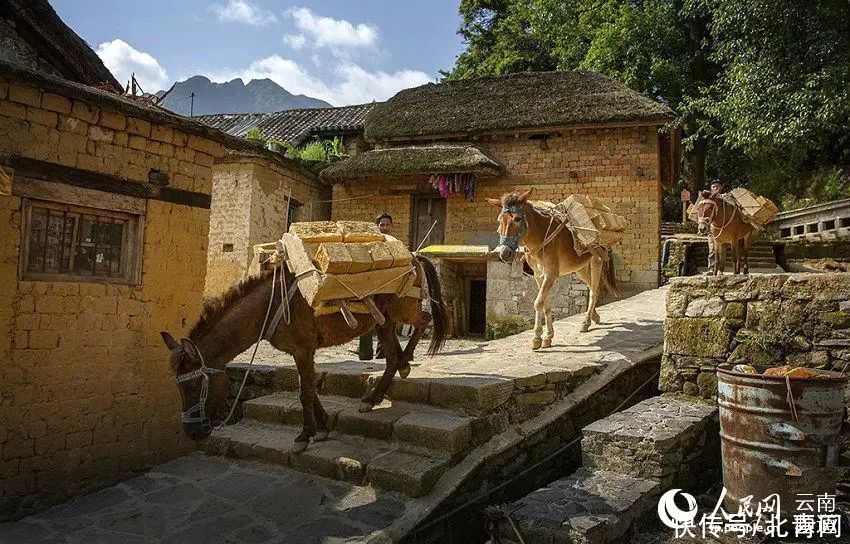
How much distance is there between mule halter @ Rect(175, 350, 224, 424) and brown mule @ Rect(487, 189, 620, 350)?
3594mm

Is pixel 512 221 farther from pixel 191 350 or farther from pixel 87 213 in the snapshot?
pixel 87 213

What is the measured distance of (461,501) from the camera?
13.0ft

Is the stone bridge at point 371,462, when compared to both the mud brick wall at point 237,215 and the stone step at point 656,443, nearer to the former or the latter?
the stone step at point 656,443

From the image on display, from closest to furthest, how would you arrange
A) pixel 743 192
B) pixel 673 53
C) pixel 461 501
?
pixel 461 501, pixel 743 192, pixel 673 53

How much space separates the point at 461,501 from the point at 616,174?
11.1 metres

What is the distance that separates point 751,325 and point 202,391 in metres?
4.83

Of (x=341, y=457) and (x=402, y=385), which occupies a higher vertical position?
(x=402, y=385)

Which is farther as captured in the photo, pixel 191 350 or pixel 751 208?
pixel 751 208

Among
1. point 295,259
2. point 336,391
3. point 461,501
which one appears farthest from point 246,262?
point 461,501

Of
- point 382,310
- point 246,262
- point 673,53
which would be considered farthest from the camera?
point 673,53

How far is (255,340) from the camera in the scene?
4230mm

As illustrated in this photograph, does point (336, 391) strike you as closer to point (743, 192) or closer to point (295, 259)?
point (295, 259)

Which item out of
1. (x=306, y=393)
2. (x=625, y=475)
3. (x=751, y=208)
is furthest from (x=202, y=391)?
(x=751, y=208)

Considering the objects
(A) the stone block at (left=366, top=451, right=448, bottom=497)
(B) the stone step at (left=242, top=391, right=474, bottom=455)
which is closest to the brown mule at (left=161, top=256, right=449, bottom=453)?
(B) the stone step at (left=242, top=391, right=474, bottom=455)
